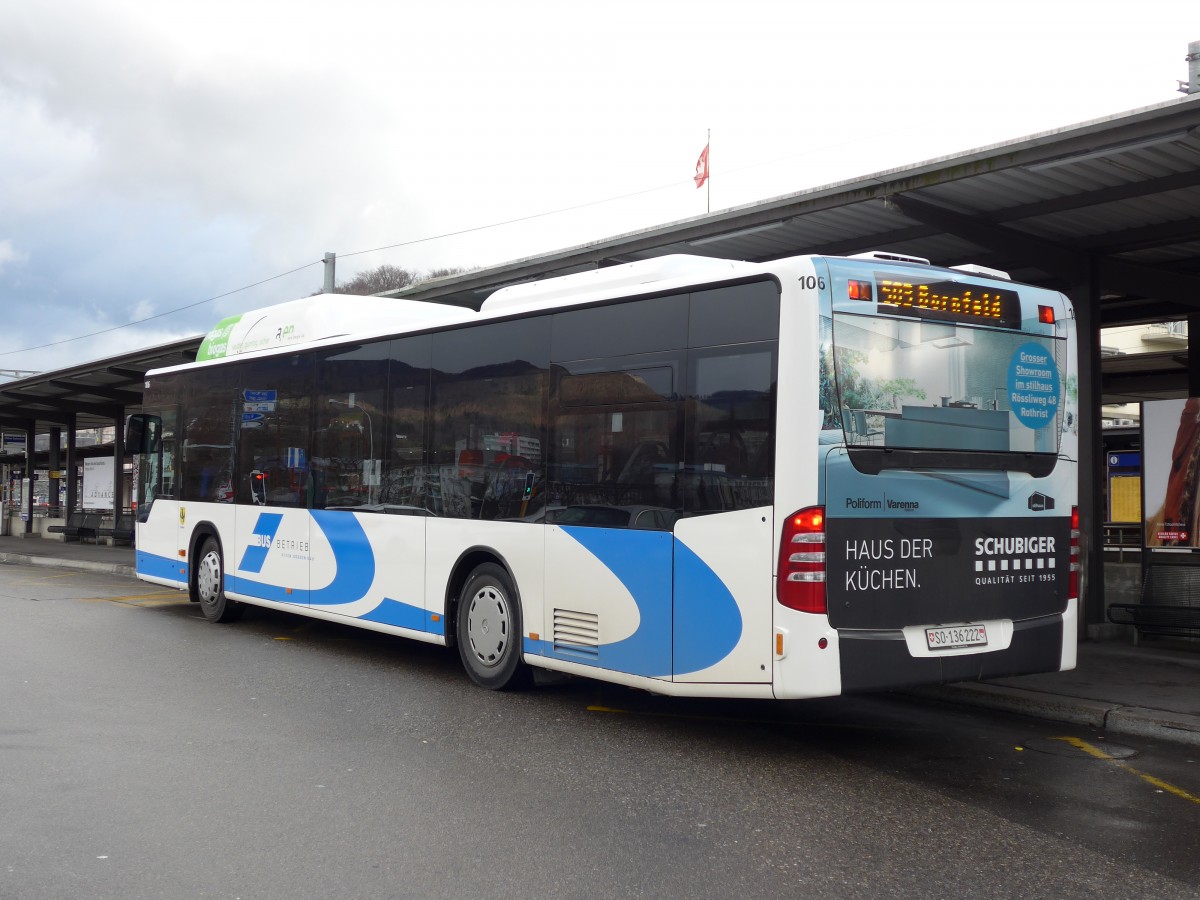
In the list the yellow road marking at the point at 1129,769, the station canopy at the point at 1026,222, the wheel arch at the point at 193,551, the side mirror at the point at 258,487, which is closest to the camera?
the yellow road marking at the point at 1129,769

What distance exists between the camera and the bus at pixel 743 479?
6.58 m

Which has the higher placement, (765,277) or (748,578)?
(765,277)

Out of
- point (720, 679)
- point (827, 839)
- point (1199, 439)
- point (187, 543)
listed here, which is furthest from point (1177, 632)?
point (187, 543)

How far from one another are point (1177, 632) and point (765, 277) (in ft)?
24.6

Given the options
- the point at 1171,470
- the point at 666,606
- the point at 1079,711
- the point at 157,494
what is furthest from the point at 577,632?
the point at 157,494

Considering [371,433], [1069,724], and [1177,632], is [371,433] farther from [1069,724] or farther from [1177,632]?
[1177,632]

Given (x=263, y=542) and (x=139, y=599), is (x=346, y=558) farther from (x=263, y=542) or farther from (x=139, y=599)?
(x=139, y=599)

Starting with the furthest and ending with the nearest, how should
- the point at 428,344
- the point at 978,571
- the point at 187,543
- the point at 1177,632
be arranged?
1. the point at 187,543
2. the point at 1177,632
3. the point at 428,344
4. the point at 978,571

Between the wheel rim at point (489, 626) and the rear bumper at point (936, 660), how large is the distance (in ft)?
9.96

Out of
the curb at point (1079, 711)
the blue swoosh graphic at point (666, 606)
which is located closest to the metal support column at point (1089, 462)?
the curb at point (1079, 711)

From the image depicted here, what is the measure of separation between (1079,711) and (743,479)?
138 inches

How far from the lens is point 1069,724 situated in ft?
27.1

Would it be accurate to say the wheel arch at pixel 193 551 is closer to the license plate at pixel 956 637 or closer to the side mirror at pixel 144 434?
the side mirror at pixel 144 434

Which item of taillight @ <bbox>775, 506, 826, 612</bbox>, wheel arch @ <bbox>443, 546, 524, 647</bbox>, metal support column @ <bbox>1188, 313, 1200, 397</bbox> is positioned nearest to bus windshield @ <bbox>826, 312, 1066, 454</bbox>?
taillight @ <bbox>775, 506, 826, 612</bbox>
